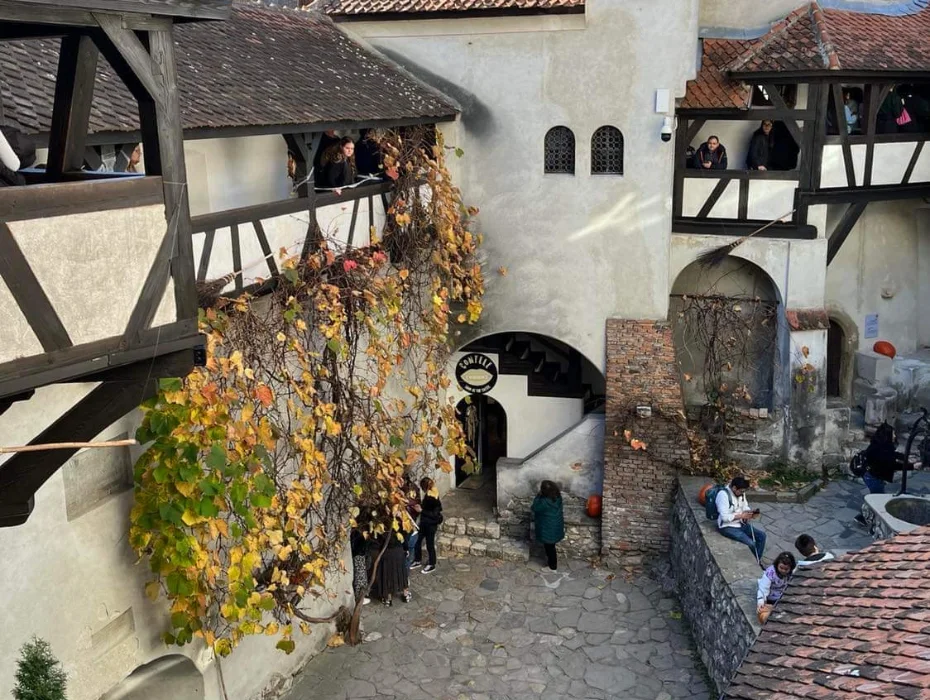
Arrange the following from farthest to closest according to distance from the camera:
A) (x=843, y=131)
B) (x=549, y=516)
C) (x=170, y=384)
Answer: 1. (x=843, y=131)
2. (x=549, y=516)
3. (x=170, y=384)

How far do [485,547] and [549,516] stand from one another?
138 cm

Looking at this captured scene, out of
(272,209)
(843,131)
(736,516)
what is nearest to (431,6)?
(272,209)

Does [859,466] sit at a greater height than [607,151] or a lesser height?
lesser

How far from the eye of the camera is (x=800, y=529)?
1330 cm

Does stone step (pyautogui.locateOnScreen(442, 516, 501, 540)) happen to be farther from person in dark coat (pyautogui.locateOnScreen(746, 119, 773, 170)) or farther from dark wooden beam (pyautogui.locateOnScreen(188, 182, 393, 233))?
person in dark coat (pyautogui.locateOnScreen(746, 119, 773, 170))

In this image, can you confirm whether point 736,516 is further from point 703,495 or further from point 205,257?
point 205,257

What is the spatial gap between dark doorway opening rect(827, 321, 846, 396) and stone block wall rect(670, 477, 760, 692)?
515 centimetres

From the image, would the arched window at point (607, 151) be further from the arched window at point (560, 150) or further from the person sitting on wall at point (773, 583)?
the person sitting on wall at point (773, 583)

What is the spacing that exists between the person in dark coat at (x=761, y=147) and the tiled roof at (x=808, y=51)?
23.8 inches

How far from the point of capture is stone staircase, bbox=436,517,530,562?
583 inches

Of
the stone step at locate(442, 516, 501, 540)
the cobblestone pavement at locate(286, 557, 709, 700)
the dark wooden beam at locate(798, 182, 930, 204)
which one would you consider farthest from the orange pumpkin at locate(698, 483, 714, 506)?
the dark wooden beam at locate(798, 182, 930, 204)

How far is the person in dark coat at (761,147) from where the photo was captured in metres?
14.7

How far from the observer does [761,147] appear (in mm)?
14680

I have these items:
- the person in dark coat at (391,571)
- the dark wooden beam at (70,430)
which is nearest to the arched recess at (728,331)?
the person in dark coat at (391,571)
